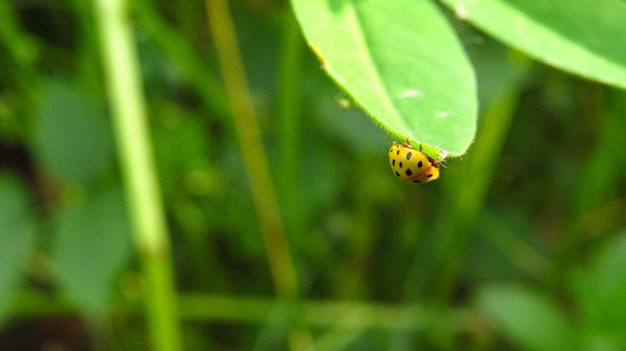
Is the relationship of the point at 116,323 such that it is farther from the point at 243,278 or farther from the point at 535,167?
the point at 535,167

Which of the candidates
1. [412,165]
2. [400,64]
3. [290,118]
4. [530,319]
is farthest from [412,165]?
[530,319]

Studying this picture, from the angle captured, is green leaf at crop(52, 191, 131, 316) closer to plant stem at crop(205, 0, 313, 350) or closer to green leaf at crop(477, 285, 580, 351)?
plant stem at crop(205, 0, 313, 350)

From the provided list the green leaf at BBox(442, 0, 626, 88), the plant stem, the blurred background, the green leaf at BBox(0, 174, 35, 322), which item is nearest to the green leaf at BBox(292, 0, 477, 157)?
the green leaf at BBox(442, 0, 626, 88)

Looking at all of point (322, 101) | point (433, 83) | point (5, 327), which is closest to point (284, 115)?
point (322, 101)

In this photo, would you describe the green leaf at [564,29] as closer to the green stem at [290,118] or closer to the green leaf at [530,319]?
the green stem at [290,118]

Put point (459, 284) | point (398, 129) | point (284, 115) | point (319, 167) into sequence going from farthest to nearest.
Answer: point (459, 284)
point (319, 167)
point (284, 115)
point (398, 129)

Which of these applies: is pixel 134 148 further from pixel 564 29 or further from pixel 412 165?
pixel 564 29
